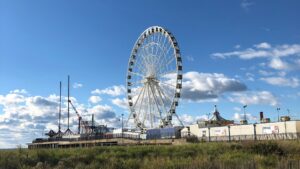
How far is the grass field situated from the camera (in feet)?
68.7

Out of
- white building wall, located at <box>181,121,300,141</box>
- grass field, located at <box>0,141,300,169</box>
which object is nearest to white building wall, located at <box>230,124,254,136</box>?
white building wall, located at <box>181,121,300,141</box>

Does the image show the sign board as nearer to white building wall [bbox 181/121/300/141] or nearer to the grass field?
white building wall [bbox 181/121/300/141]

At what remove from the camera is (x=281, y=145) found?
3697cm

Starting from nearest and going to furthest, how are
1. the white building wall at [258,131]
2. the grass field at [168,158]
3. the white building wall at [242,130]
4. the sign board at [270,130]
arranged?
the grass field at [168,158] → the white building wall at [258,131] → the sign board at [270,130] → the white building wall at [242,130]

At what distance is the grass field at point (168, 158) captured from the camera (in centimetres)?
2094

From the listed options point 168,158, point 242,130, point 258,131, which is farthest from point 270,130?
point 168,158

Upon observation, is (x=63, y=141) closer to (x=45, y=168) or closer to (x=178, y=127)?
(x=178, y=127)

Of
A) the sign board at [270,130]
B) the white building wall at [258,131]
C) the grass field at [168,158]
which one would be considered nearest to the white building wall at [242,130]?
the white building wall at [258,131]

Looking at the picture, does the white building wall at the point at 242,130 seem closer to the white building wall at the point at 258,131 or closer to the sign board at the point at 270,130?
the white building wall at the point at 258,131

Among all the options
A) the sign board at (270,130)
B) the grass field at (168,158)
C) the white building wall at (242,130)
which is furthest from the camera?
the white building wall at (242,130)

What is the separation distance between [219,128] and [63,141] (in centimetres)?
5157

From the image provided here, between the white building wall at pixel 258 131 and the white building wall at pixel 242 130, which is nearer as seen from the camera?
the white building wall at pixel 258 131

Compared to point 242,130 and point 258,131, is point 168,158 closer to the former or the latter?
point 258,131

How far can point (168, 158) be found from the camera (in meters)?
27.5
